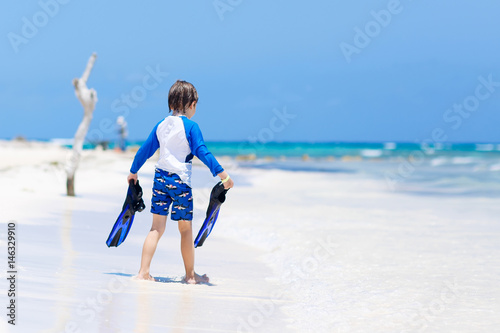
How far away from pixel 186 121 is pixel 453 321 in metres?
2.26

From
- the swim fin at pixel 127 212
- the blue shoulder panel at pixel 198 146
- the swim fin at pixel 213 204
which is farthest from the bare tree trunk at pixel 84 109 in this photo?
the blue shoulder panel at pixel 198 146

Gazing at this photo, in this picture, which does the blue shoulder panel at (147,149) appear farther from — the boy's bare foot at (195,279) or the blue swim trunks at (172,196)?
the boy's bare foot at (195,279)

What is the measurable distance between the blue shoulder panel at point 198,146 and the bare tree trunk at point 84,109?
6467 mm

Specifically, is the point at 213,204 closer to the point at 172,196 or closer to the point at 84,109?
the point at 172,196

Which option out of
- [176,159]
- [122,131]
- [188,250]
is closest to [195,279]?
[188,250]

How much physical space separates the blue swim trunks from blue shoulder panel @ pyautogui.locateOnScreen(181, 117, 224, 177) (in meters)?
0.24

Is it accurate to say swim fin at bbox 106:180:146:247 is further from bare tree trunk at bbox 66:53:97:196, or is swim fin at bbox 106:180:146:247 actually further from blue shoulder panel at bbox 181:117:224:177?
bare tree trunk at bbox 66:53:97:196

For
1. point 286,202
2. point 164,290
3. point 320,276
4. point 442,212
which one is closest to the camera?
point 164,290

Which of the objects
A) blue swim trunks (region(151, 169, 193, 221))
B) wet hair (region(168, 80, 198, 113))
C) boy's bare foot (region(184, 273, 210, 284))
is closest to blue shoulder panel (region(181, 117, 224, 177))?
wet hair (region(168, 80, 198, 113))

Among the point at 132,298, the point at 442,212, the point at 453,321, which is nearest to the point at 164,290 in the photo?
the point at 132,298

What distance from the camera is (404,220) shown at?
28.9 feet

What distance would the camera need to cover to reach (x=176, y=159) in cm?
418

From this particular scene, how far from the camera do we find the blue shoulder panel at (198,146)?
161 inches

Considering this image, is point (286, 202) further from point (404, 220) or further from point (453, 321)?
point (453, 321)
